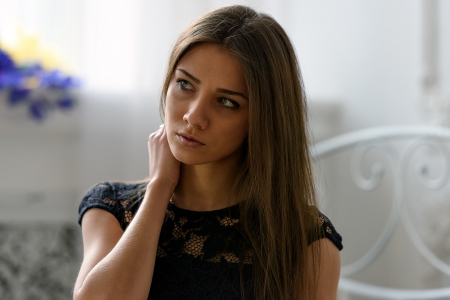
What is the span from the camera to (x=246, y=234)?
1245 mm

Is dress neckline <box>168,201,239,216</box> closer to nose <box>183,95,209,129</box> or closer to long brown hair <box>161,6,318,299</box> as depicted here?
long brown hair <box>161,6,318,299</box>

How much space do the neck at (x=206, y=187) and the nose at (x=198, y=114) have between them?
0.61 ft

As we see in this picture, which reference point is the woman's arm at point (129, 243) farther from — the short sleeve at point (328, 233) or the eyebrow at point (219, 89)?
the short sleeve at point (328, 233)

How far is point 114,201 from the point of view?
1.30m

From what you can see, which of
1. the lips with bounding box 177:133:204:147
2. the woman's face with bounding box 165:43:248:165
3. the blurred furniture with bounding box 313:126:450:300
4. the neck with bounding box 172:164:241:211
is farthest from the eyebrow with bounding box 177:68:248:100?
the blurred furniture with bounding box 313:126:450:300

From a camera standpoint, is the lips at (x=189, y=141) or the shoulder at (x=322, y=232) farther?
the shoulder at (x=322, y=232)

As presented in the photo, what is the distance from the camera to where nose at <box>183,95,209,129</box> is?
1.11m

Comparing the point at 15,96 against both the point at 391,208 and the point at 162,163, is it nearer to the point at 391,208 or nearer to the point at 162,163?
the point at 162,163

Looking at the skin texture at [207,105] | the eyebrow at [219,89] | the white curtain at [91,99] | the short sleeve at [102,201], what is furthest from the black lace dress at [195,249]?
the white curtain at [91,99]

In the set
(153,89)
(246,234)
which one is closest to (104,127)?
(153,89)

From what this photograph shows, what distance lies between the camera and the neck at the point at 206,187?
4.24 feet

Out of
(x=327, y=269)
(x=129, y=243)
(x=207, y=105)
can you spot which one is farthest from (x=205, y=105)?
(x=327, y=269)

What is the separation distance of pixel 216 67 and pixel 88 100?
1193mm

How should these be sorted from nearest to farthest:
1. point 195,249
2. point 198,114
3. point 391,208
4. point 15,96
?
point 198,114 < point 195,249 < point 15,96 < point 391,208
